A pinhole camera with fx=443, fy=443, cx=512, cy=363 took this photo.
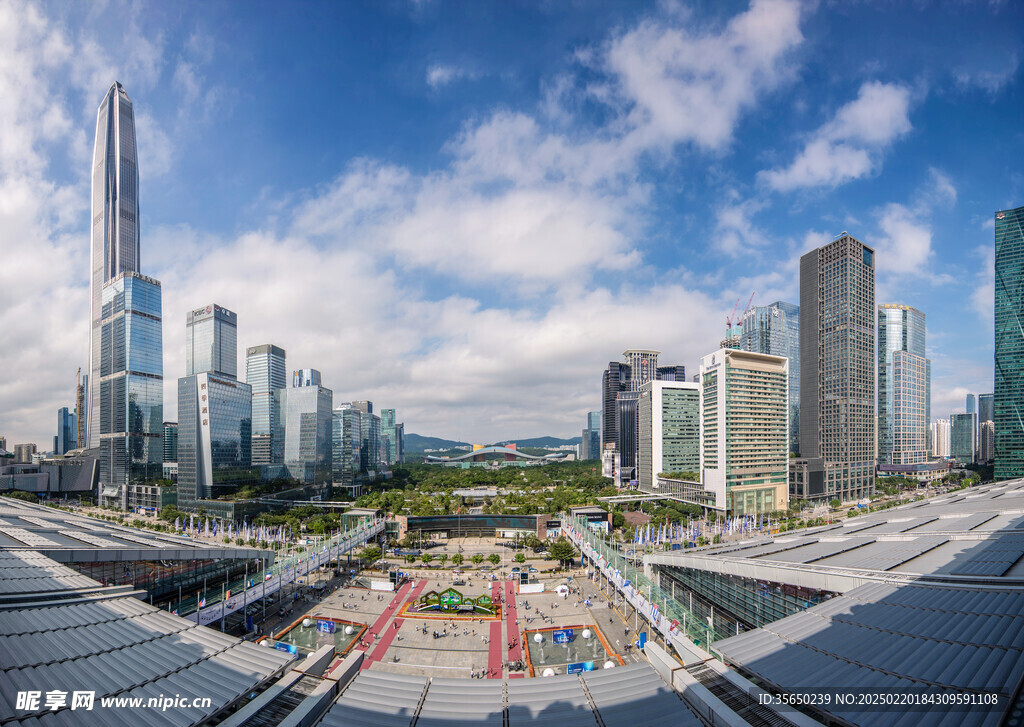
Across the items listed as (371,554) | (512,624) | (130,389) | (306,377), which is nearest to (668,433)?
(371,554)

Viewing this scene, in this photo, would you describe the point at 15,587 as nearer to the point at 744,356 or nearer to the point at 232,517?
the point at 232,517

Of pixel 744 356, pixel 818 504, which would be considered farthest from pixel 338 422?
pixel 818 504

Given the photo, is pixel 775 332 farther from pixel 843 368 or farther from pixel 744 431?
pixel 744 431

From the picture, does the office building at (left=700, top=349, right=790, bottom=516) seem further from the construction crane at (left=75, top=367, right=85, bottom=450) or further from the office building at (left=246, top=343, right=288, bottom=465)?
the construction crane at (left=75, top=367, right=85, bottom=450)

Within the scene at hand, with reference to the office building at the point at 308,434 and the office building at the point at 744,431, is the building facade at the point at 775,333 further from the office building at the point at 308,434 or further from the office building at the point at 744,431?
the office building at the point at 308,434

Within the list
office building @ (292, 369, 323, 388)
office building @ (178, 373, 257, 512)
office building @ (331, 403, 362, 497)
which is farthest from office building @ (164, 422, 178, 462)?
office building @ (292, 369, 323, 388)

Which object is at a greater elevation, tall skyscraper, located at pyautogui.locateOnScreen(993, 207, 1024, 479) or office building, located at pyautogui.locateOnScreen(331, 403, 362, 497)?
tall skyscraper, located at pyautogui.locateOnScreen(993, 207, 1024, 479)
